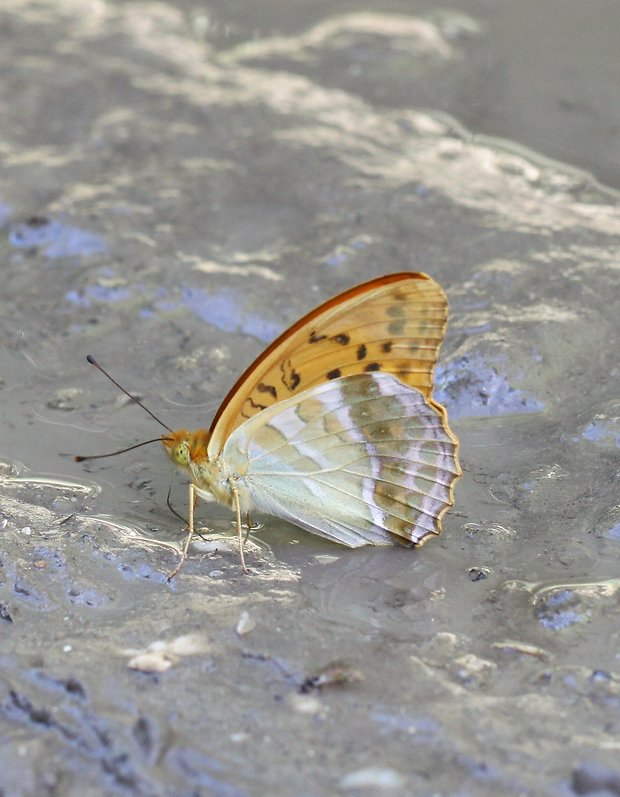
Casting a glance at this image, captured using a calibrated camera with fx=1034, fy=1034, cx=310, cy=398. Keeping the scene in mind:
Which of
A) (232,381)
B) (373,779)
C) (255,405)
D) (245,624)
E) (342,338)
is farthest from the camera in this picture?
(232,381)

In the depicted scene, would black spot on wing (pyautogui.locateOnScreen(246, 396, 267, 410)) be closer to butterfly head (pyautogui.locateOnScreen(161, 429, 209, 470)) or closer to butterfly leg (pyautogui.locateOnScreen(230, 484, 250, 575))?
butterfly head (pyautogui.locateOnScreen(161, 429, 209, 470))

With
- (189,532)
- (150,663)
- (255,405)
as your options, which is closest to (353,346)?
(255,405)

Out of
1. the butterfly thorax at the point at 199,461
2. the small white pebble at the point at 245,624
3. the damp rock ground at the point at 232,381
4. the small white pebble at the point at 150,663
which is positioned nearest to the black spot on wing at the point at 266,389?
the butterfly thorax at the point at 199,461

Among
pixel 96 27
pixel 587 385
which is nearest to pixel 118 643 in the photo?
pixel 587 385

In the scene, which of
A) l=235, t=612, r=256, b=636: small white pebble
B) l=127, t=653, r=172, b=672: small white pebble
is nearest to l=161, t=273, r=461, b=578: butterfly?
l=235, t=612, r=256, b=636: small white pebble

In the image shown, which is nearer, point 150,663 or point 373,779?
point 373,779

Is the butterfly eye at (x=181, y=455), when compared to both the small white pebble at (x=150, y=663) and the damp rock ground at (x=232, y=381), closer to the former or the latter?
the damp rock ground at (x=232, y=381)

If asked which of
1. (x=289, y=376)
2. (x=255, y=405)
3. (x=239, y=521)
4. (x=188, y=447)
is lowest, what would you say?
(x=239, y=521)

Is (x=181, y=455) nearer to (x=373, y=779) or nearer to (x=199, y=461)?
(x=199, y=461)
